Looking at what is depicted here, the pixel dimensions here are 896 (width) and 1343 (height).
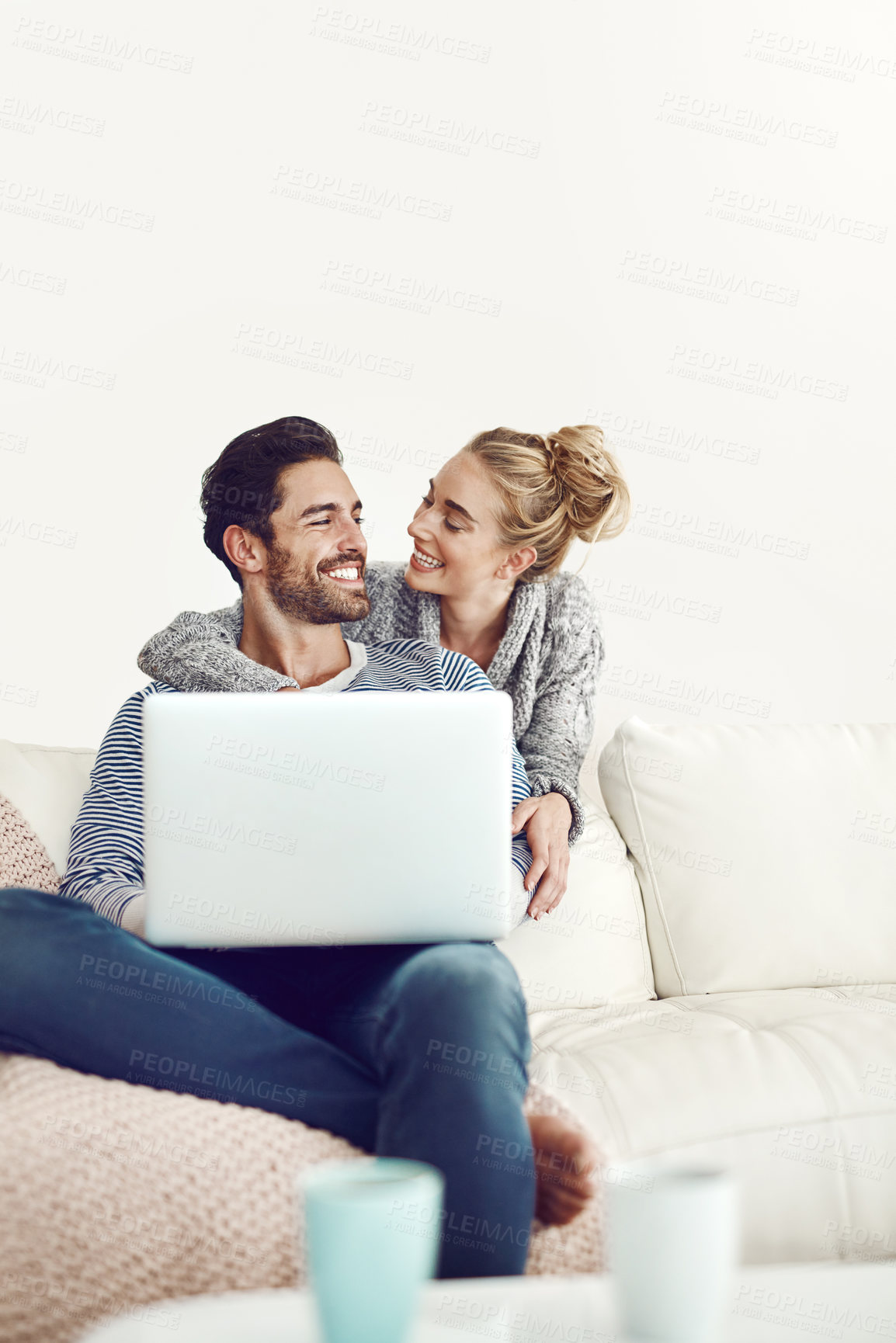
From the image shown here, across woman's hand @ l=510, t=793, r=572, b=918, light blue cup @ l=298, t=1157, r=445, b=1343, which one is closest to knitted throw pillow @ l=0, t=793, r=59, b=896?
woman's hand @ l=510, t=793, r=572, b=918

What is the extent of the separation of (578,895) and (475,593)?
0.67 m

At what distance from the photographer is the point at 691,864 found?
1.92 metres

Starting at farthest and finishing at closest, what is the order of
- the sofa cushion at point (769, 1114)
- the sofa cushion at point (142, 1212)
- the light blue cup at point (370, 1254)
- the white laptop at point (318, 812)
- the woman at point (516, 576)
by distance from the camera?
1. the woman at point (516, 576)
2. the sofa cushion at point (769, 1114)
3. the white laptop at point (318, 812)
4. the sofa cushion at point (142, 1212)
5. the light blue cup at point (370, 1254)

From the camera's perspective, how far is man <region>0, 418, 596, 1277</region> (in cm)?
95

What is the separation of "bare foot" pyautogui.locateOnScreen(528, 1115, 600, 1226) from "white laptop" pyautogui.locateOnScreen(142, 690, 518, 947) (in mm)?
248

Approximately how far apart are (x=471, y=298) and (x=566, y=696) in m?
1.15

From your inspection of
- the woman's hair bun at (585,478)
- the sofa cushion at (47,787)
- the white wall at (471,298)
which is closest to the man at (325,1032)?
the sofa cushion at (47,787)

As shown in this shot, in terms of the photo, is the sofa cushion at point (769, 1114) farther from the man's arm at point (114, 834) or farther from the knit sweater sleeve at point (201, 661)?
the knit sweater sleeve at point (201, 661)

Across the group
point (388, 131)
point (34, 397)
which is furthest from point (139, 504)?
point (388, 131)

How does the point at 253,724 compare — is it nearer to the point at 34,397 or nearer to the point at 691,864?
the point at 691,864

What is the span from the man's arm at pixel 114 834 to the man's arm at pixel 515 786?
503mm

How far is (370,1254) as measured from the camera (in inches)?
22.0

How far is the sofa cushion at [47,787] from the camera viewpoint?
1755 mm

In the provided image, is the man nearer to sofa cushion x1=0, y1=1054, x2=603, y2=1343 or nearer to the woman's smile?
sofa cushion x1=0, y1=1054, x2=603, y2=1343
